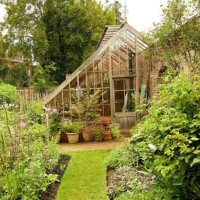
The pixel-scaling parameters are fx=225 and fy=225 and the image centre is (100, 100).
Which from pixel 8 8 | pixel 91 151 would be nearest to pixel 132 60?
pixel 91 151

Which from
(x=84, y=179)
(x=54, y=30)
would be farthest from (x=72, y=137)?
(x=54, y=30)

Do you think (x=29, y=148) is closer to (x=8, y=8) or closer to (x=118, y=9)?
(x=8, y=8)

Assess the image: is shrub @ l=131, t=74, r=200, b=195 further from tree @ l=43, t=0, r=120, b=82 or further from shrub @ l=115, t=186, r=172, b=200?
tree @ l=43, t=0, r=120, b=82

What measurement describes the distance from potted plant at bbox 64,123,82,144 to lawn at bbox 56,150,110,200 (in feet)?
5.53

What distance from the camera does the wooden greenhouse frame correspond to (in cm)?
830

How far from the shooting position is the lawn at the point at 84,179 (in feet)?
12.5

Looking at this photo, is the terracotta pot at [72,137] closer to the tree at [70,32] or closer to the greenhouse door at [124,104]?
the greenhouse door at [124,104]

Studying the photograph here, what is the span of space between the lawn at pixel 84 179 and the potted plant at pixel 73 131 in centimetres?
168

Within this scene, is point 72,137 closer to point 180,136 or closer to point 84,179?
point 84,179

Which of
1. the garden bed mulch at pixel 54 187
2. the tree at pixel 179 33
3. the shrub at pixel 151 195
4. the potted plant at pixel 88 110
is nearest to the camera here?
the shrub at pixel 151 195

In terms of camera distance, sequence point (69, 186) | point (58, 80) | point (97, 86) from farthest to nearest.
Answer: point (58, 80) → point (97, 86) → point (69, 186)

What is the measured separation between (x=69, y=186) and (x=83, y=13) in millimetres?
16721

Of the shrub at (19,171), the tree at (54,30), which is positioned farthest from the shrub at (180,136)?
the tree at (54,30)

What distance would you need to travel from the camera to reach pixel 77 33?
18.4m
